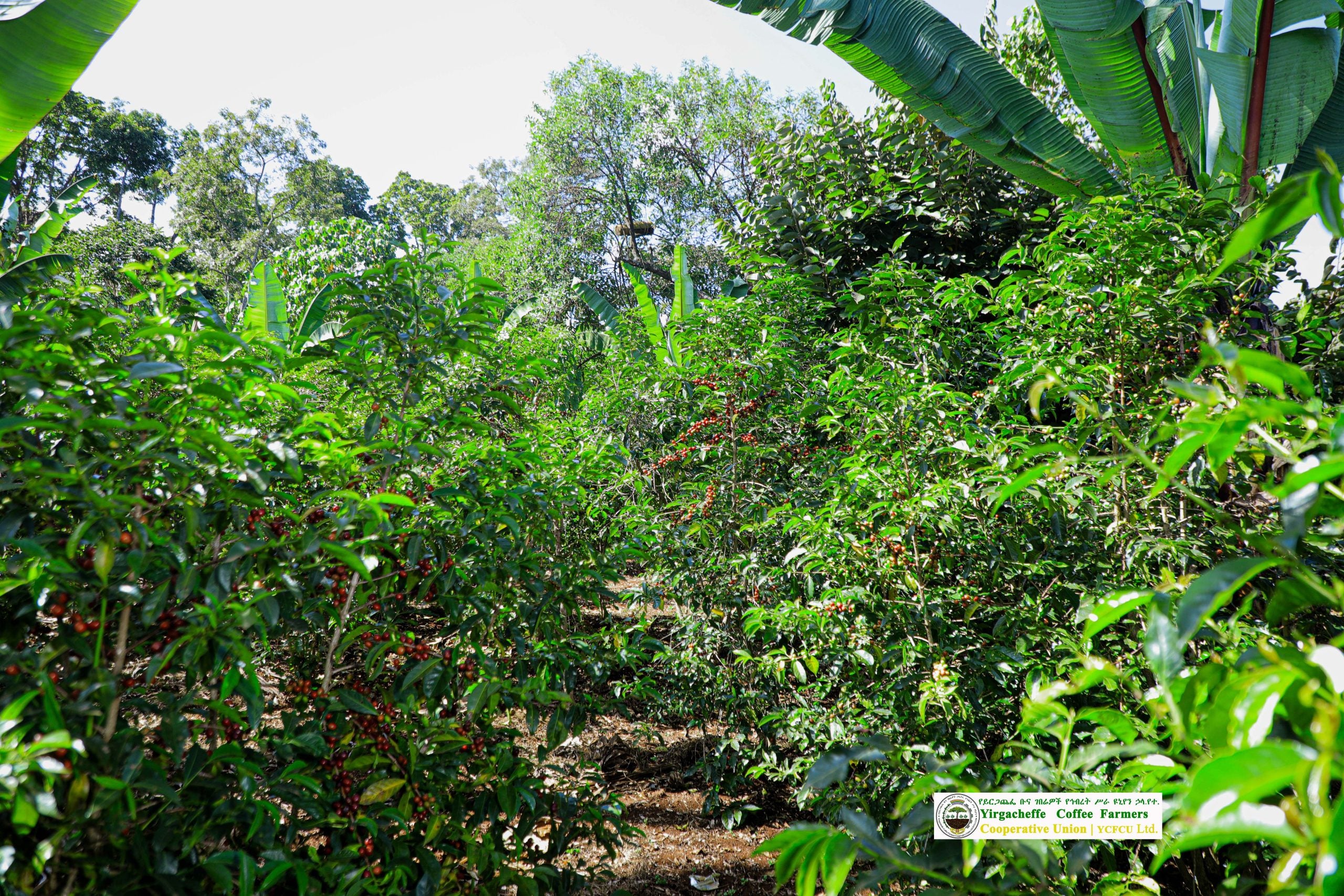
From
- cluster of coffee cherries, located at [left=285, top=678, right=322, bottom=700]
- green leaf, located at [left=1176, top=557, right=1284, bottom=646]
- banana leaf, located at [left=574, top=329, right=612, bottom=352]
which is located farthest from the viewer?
banana leaf, located at [left=574, top=329, right=612, bottom=352]

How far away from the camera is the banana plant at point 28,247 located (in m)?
1.33

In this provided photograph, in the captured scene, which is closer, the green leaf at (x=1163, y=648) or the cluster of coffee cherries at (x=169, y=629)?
the green leaf at (x=1163, y=648)

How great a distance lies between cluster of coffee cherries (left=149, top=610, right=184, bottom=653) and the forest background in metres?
0.01

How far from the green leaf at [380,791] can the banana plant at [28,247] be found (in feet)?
3.64

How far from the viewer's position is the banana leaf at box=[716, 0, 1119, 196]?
411 centimetres

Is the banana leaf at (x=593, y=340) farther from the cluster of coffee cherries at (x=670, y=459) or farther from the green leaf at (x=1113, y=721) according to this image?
the green leaf at (x=1113, y=721)

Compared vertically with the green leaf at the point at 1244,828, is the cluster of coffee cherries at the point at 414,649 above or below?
below

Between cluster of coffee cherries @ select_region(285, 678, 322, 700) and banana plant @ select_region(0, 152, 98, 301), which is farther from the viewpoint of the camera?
cluster of coffee cherries @ select_region(285, 678, 322, 700)

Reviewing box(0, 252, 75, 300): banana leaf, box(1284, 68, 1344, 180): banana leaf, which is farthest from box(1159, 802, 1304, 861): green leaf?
box(1284, 68, 1344, 180): banana leaf

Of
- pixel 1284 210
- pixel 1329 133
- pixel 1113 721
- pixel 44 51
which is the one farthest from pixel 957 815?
pixel 1329 133

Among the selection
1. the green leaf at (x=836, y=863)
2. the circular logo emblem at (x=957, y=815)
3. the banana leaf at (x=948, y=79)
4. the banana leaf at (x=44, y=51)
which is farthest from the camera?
the banana leaf at (x=948, y=79)

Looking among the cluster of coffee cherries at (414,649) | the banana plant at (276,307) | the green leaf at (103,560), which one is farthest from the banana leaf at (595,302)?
the green leaf at (103,560)

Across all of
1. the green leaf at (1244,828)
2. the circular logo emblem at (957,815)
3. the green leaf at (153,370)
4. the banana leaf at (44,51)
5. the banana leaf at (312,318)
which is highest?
the banana leaf at (44,51)

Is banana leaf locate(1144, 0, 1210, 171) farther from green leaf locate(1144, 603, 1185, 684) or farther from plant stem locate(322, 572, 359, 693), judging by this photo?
plant stem locate(322, 572, 359, 693)
